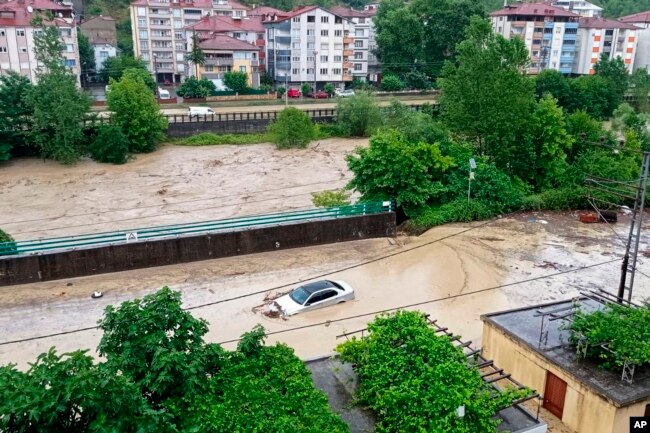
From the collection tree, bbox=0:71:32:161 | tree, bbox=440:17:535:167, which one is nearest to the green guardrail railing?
tree, bbox=440:17:535:167

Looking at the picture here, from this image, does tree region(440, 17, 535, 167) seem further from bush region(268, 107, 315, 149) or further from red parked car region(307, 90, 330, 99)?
red parked car region(307, 90, 330, 99)

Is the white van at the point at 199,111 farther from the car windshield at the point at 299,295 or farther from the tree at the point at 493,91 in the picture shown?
the car windshield at the point at 299,295

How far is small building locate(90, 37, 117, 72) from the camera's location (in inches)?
3014

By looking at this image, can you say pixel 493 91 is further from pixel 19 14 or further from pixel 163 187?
pixel 19 14

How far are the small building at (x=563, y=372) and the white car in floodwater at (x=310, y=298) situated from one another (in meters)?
6.05

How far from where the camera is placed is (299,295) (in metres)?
20.6

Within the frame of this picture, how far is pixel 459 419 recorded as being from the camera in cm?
1048

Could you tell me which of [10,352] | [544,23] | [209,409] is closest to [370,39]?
[544,23]

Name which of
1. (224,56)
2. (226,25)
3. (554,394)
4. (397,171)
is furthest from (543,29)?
(554,394)

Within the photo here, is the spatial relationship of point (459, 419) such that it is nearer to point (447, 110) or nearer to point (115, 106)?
point (447, 110)

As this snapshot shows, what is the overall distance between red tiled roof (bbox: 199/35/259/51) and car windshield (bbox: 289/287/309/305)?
189ft

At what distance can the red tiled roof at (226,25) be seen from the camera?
7556 centimetres

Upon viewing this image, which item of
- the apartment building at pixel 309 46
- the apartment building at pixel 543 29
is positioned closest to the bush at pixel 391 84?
the apartment building at pixel 309 46

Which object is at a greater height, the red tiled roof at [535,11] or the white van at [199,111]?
the red tiled roof at [535,11]
